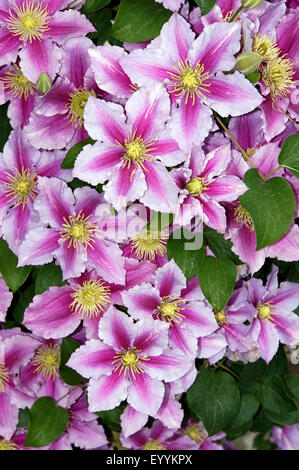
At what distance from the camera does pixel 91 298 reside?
0.81 metres

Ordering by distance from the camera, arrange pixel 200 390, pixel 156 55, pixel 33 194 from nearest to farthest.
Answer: pixel 156 55
pixel 33 194
pixel 200 390

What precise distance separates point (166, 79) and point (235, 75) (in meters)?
0.08

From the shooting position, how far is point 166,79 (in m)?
0.71

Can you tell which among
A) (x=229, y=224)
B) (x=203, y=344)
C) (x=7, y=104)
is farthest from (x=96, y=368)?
(x=7, y=104)

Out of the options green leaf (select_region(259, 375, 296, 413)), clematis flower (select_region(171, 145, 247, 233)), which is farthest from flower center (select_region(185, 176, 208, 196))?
green leaf (select_region(259, 375, 296, 413))

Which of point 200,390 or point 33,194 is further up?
point 33,194

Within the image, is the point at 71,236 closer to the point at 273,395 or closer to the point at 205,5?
the point at 205,5

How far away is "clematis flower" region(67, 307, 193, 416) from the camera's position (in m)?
0.81

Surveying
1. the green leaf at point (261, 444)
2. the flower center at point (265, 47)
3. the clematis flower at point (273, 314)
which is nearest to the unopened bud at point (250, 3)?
the flower center at point (265, 47)

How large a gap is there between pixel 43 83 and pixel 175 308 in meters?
0.35

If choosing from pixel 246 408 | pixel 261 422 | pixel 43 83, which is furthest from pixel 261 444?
pixel 43 83
